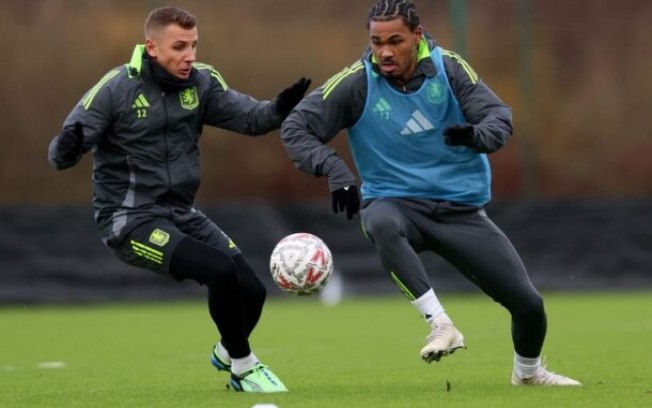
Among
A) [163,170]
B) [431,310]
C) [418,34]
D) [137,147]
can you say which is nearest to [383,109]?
[418,34]

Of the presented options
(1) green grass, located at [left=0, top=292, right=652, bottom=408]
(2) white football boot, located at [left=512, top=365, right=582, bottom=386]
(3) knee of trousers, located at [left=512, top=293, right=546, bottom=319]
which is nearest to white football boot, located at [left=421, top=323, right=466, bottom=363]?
(1) green grass, located at [left=0, top=292, right=652, bottom=408]

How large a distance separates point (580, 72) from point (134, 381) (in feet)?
43.2

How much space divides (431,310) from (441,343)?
0.31 m

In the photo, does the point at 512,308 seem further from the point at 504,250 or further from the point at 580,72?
the point at 580,72

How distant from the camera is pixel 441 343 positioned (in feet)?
26.4

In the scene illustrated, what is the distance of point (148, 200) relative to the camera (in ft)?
29.7

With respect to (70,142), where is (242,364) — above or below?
below

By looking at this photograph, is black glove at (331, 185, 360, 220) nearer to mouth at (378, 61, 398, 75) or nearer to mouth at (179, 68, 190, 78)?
mouth at (378, 61, 398, 75)

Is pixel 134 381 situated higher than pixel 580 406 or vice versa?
pixel 580 406

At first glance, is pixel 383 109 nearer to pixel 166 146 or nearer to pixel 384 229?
pixel 384 229

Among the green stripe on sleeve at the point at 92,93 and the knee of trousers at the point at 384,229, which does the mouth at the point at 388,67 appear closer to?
the knee of trousers at the point at 384,229

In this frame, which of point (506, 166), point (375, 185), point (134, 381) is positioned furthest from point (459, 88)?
point (506, 166)

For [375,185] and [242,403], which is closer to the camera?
[242,403]

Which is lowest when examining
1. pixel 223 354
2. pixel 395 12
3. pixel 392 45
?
pixel 223 354
